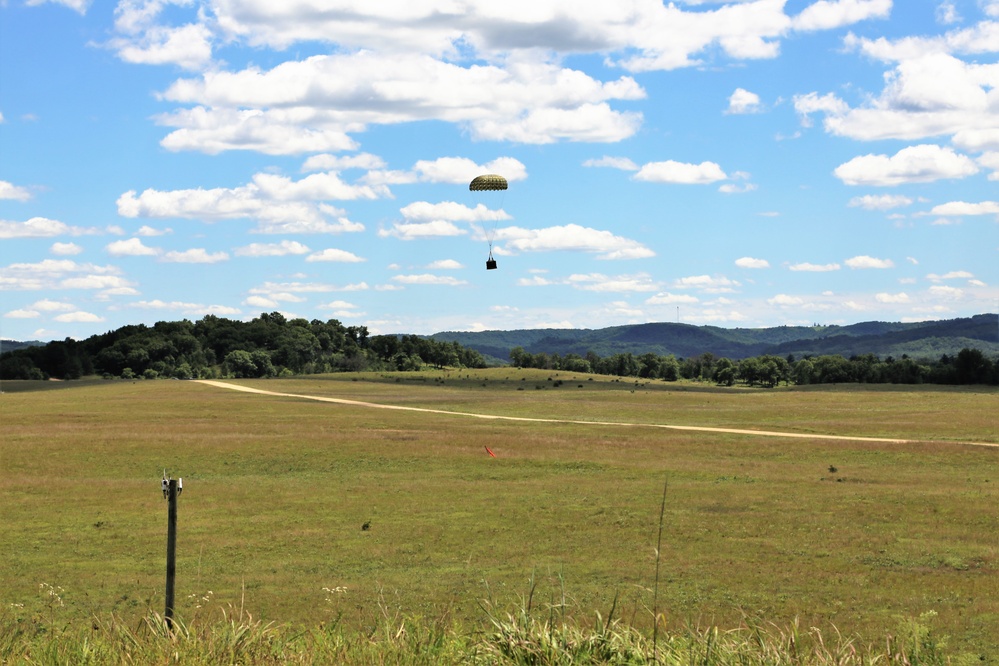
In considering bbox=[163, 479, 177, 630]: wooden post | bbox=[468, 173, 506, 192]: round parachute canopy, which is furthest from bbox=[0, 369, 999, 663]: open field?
bbox=[468, 173, 506, 192]: round parachute canopy

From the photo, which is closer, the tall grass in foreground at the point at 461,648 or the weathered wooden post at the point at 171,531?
the tall grass in foreground at the point at 461,648

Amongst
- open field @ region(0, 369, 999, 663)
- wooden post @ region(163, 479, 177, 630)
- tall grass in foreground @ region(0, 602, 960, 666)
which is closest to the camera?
tall grass in foreground @ region(0, 602, 960, 666)

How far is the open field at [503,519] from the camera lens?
29594 millimetres

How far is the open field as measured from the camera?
97.1ft

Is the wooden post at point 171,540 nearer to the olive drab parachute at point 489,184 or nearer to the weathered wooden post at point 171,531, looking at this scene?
the weathered wooden post at point 171,531

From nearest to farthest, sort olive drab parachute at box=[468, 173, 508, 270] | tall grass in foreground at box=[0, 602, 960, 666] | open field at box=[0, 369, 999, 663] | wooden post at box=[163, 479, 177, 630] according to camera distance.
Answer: tall grass in foreground at box=[0, 602, 960, 666] < wooden post at box=[163, 479, 177, 630] < open field at box=[0, 369, 999, 663] < olive drab parachute at box=[468, 173, 508, 270]

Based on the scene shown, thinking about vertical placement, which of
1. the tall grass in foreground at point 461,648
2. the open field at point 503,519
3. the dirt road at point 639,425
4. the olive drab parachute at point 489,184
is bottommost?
the open field at point 503,519

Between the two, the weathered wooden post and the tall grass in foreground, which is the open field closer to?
the tall grass in foreground

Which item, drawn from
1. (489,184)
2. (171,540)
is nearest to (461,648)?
(171,540)

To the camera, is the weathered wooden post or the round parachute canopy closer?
the weathered wooden post

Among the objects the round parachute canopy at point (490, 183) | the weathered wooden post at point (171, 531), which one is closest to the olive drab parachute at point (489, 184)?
the round parachute canopy at point (490, 183)

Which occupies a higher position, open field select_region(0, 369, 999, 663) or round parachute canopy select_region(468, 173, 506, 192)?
round parachute canopy select_region(468, 173, 506, 192)

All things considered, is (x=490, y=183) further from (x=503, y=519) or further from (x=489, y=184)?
(x=503, y=519)

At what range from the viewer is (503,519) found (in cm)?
4316
